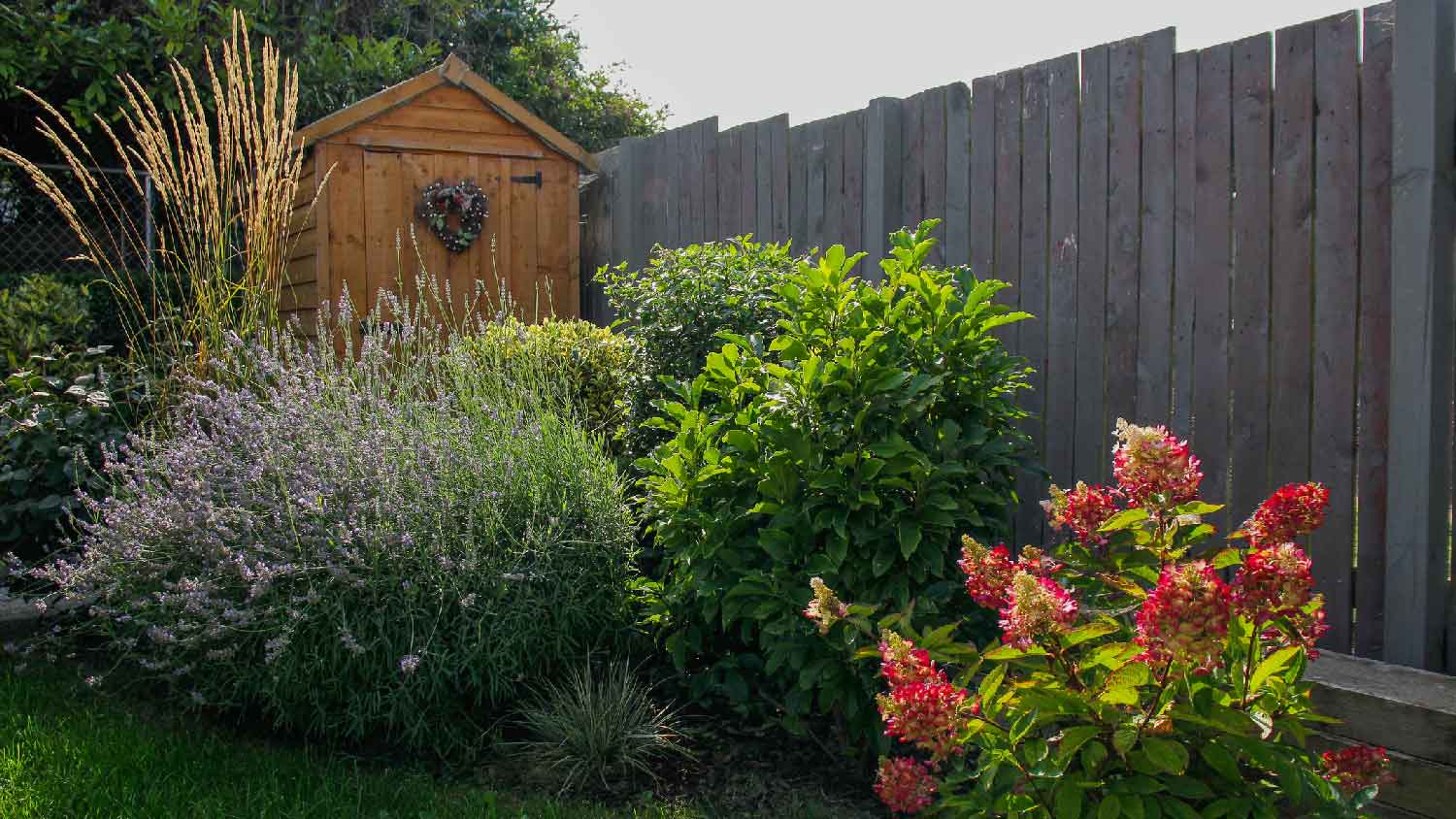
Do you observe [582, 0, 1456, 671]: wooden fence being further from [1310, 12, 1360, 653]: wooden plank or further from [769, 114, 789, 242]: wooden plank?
[769, 114, 789, 242]: wooden plank

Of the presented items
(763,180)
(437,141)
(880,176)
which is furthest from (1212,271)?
(437,141)

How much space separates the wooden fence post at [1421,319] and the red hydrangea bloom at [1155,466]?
4.08 ft

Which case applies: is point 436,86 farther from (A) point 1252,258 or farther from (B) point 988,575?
(B) point 988,575

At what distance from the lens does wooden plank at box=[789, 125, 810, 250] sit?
519 centimetres

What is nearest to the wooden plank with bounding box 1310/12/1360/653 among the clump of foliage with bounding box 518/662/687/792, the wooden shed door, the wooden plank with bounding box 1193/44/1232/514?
the wooden plank with bounding box 1193/44/1232/514

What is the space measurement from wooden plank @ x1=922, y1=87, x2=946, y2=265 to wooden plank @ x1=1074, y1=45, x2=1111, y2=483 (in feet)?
2.17

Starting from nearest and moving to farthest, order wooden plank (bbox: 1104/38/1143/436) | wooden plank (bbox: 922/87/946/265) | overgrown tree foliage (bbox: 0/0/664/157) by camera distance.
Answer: wooden plank (bbox: 1104/38/1143/436), wooden plank (bbox: 922/87/946/265), overgrown tree foliage (bbox: 0/0/664/157)

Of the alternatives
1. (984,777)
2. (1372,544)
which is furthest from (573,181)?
(984,777)

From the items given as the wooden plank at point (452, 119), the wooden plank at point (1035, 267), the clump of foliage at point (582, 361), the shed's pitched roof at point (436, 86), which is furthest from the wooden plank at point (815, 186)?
the wooden plank at point (452, 119)

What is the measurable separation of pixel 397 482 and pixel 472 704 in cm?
68

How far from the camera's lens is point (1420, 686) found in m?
2.74

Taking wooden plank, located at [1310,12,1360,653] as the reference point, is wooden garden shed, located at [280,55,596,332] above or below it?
above

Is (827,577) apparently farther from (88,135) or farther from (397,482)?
(88,135)

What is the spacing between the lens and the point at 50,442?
4477 millimetres
